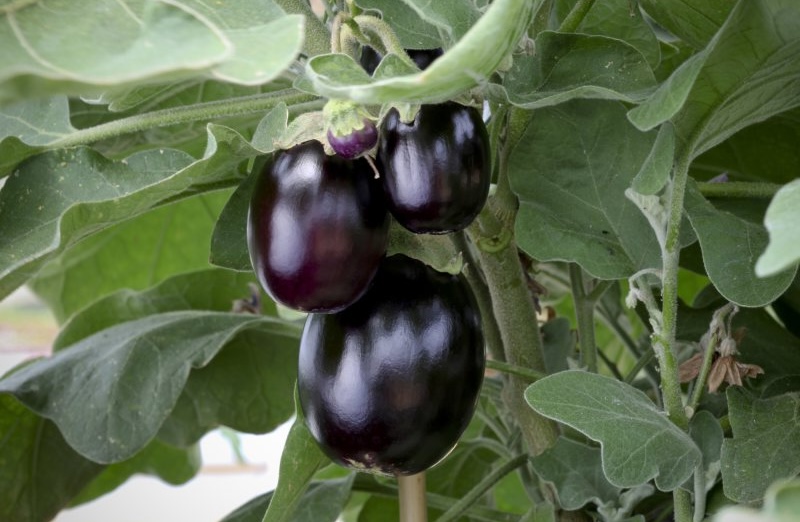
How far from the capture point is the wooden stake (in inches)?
21.3

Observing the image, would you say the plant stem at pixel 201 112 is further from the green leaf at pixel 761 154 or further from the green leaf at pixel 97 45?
the green leaf at pixel 761 154

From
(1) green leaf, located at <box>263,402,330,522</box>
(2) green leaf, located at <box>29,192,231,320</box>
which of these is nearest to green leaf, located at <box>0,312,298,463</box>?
(1) green leaf, located at <box>263,402,330,522</box>

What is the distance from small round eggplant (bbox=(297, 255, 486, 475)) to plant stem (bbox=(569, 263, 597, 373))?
15 cm

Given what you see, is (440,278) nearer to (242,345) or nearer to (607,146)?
(607,146)

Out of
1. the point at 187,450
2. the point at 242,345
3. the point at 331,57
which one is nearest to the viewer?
the point at 331,57

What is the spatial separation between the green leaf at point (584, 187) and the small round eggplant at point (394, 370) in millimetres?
85

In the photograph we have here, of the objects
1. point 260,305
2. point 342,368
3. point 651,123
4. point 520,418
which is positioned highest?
point 651,123

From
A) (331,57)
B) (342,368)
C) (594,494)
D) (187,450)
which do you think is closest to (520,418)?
(594,494)

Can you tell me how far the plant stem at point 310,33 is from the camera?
0.45 metres

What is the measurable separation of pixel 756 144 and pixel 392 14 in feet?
0.96

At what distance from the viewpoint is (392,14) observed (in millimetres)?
445

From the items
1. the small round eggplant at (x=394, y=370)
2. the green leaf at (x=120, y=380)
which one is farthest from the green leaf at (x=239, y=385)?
the small round eggplant at (x=394, y=370)

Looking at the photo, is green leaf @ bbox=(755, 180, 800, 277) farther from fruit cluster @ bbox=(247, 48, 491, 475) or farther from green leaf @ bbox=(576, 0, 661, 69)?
green leaf @ bbox=(576, 0, 661, 69)

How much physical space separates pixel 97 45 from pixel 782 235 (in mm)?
181
